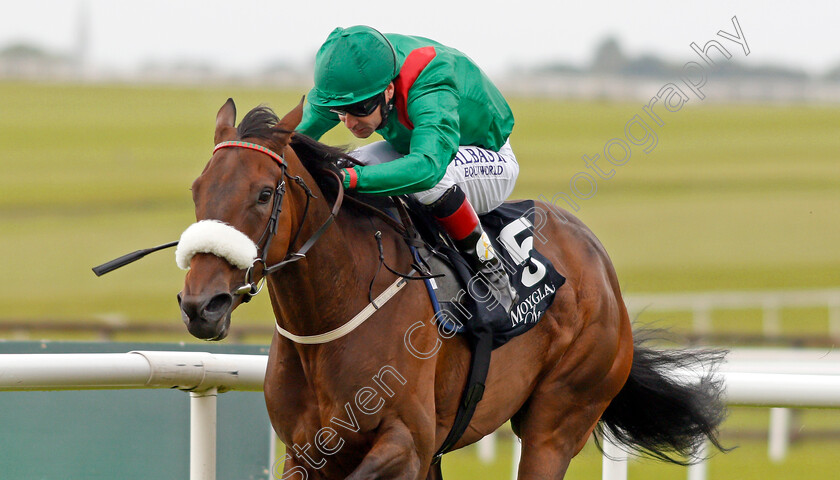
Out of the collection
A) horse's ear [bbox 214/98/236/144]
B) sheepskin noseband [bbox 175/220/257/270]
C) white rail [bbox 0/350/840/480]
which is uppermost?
horse's ear [bbox 214/98/236/144]

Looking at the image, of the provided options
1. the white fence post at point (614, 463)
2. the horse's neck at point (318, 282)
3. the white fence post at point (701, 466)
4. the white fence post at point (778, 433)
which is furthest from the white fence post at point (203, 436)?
the white fence post at point (778, 433)

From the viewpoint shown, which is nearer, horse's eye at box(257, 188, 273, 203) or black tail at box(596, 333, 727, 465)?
horse's eye at box(257, 188, 273, 203)

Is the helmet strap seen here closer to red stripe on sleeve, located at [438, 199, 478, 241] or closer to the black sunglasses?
the black sunglasses

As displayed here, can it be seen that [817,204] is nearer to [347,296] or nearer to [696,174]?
[696,174]

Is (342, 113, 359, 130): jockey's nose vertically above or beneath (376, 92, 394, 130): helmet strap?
beneath

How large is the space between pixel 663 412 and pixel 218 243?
80.8 inches

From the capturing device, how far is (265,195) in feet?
8.20

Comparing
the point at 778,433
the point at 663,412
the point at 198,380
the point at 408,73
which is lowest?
the point at 778,433

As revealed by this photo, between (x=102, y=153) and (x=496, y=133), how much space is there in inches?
2054

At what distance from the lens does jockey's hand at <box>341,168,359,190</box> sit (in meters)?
2.69

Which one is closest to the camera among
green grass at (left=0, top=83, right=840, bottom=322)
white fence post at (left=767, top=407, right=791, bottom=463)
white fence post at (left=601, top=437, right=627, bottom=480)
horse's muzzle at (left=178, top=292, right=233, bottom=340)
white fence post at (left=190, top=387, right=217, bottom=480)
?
horse's muzzle at (left=178, top=292, right=233, bottom=340)

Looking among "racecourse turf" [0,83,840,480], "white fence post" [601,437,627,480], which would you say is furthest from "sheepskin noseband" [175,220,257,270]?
"racecourse turf" [0,83,840,480]

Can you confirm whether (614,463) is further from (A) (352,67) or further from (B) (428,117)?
(A) (352,67)

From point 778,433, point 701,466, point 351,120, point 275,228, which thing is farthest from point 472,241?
point 778,433
